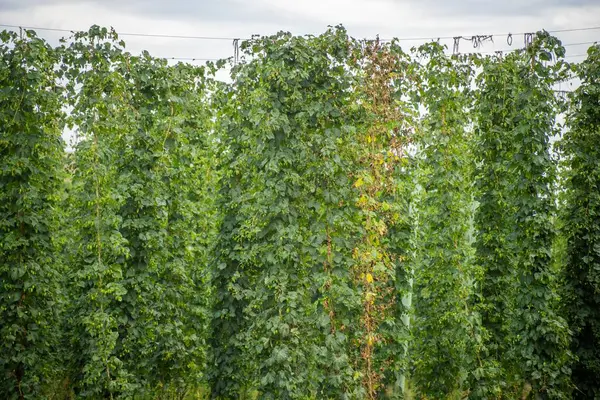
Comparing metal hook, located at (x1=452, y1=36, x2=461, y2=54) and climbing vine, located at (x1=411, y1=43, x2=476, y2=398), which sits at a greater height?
metal hook, located at (x1=452, y1=36, x2=461, y2=54)

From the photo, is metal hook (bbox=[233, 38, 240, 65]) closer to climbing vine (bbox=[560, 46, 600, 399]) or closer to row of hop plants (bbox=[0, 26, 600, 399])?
row of hop plants (bbox=[0, 26, 600, 399])

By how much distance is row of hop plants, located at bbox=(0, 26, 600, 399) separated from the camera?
6.04 m

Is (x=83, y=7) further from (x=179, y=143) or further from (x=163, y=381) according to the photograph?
(x=163, y=381)

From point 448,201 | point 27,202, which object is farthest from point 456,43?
point 27,202

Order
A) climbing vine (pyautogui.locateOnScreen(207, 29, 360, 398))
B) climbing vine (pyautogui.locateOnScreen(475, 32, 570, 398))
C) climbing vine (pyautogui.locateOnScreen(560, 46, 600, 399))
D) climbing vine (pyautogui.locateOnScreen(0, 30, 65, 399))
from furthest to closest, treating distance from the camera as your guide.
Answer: climbing vine (pyautogui.locateOnScreen(560, 46, 600, 399)) < climbing vine (pyautogui.locateOnScreen(475, 32, 570, 398)) < climbing vine (pyautogui.locateOnScreen(0, 30, 65, 399)) < climbing vine (pyautogui.locateOnScreen(207, 29, 360, 398))

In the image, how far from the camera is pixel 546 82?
7477 millimetres

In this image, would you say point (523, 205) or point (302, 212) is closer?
point (302, 212)

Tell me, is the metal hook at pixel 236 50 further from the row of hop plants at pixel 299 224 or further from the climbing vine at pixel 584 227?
the climbing vine at pixel 584 227

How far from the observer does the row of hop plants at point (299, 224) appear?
19.8 feet

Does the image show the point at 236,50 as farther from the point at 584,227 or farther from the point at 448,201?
the point at 584,227

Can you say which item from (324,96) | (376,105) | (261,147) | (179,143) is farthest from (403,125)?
(179,143)

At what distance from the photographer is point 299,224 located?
6.21m

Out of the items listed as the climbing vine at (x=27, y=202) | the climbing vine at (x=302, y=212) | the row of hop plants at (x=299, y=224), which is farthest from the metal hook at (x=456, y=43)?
the climbing vine at (x=27, y=202)

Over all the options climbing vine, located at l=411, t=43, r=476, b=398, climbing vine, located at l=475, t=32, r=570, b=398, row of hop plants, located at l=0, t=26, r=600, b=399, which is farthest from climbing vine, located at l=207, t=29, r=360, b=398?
climbing vine, located at l=475, t=32, r=570, b=398
